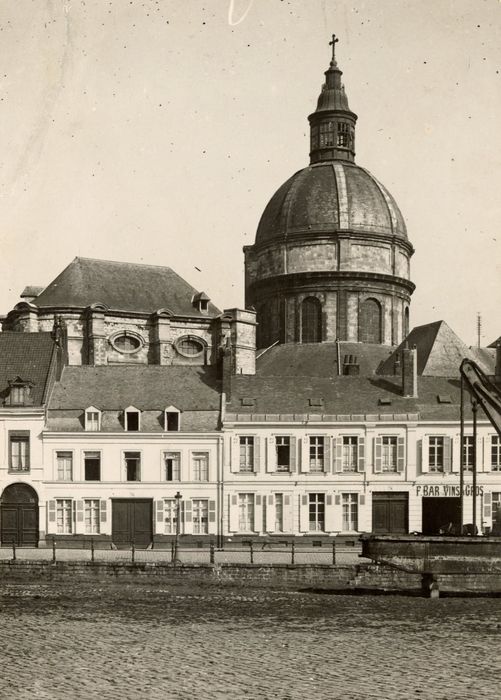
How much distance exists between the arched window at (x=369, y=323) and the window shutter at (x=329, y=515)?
2624 centimetres

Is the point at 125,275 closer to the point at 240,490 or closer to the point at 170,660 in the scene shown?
the point at 240,490

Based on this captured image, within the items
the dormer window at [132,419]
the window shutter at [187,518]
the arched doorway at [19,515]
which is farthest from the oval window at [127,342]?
the window shutter at [187,518]

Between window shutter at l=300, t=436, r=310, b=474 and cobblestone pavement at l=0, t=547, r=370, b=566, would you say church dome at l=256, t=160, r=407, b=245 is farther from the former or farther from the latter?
cobblestone pavement at l=0, t=547, r=370, b=566

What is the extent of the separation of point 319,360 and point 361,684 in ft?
162

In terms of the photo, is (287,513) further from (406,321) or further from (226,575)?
(406,321)

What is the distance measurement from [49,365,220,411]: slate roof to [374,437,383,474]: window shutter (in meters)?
5.71

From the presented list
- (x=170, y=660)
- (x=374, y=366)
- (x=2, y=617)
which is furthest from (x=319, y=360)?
(x=170, y=660)

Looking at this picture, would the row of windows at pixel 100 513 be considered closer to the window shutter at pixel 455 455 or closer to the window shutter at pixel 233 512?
the window shutter at pixel 233 512

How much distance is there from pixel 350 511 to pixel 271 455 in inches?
131

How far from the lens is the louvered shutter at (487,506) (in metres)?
40.1

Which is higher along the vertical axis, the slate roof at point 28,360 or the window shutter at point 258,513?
the slate roof at point 28,360

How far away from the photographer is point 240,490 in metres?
40.2

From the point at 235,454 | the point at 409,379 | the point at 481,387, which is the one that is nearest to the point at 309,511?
the point at 235,454

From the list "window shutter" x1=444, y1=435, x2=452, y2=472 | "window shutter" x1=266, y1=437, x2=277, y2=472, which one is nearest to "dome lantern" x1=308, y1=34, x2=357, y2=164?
"window shutter" x1=444, y1=435, x2=452, y2=472
